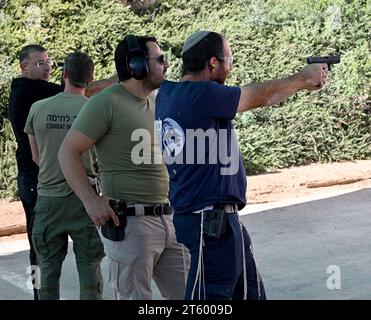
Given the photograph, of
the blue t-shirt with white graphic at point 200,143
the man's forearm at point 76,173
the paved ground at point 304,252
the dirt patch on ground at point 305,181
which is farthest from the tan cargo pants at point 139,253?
the dirt patch on ground at point 305,181

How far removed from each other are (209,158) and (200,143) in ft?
0.30

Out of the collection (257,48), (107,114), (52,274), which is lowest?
(52,274)

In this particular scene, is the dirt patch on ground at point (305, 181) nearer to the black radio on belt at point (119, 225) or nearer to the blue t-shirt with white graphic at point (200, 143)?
the black radio on belt at point (119, 225)

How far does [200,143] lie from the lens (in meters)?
4.06

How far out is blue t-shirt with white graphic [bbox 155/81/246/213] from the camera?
403cm

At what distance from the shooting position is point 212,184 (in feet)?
13.5

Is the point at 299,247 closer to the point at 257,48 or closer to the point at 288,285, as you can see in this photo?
the point at 288,285

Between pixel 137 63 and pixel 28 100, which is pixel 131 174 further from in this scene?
pixel 28 100

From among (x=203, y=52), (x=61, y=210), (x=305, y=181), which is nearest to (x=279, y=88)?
(x=203, y=52)

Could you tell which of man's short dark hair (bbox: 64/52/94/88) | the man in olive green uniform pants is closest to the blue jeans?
the man in olive green uniform pants

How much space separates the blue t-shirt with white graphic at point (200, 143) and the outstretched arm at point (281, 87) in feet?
0.17

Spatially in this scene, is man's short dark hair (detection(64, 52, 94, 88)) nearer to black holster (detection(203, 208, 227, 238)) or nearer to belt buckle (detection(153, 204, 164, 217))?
belt buckle (detection(153, 204, 164, 217))

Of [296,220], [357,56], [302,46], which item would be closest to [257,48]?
[302,46]
